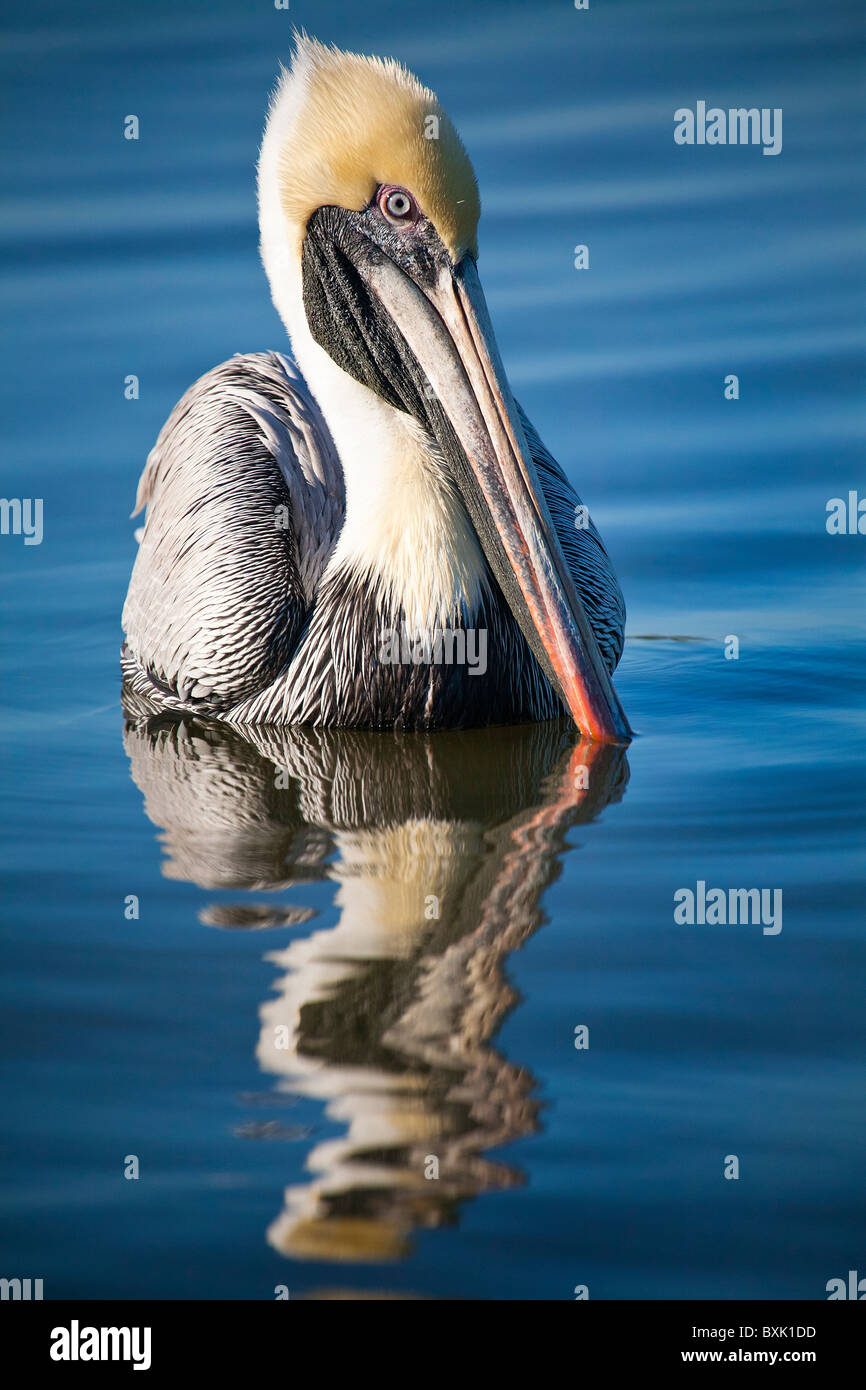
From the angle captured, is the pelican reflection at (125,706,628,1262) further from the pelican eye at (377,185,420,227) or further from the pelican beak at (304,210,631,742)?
the pelican eye at (377,185,420,227)

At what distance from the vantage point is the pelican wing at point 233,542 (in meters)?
5.71

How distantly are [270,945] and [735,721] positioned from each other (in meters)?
2.19

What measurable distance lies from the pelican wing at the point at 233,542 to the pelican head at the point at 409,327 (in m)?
0.39

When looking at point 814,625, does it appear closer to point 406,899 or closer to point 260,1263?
point 406,899

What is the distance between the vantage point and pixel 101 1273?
292 cm

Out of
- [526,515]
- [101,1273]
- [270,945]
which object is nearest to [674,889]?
[270,945]

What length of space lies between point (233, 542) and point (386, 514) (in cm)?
69

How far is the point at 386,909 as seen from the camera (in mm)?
4129
